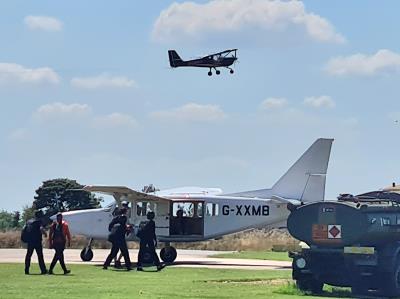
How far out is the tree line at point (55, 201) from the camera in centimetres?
7425

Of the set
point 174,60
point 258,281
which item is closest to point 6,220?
point 174,60

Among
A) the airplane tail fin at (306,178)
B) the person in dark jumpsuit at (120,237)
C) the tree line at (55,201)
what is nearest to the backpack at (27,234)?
the person in dark jumpsuit at (120,237)

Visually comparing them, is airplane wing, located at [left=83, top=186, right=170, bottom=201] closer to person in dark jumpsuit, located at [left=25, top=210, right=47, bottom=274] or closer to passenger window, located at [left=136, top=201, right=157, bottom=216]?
passenger window, located at [left=136, top=201, right=157, bottom=216]

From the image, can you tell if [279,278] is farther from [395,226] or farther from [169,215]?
[169,215]

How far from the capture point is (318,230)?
19797mm

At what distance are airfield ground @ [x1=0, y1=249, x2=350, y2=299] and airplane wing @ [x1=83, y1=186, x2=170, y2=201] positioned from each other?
5.37 meters

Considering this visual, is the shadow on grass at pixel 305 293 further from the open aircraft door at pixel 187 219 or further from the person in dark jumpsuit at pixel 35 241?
the open aircraft door at pixel 187 219

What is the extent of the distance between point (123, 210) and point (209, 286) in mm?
6745

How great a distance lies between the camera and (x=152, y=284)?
71.9 ft

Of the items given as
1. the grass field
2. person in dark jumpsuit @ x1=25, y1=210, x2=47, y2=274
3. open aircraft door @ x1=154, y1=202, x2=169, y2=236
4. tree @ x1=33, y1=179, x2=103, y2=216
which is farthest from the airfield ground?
tree @ x1=33, y1=179, x2=103, y2=216

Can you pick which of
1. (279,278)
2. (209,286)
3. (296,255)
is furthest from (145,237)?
(296,255)

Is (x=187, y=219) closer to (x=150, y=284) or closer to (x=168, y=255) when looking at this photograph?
(x=168, y=255)

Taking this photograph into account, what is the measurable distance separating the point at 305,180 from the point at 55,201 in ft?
153

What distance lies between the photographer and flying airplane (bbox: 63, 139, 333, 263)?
35594 mm
